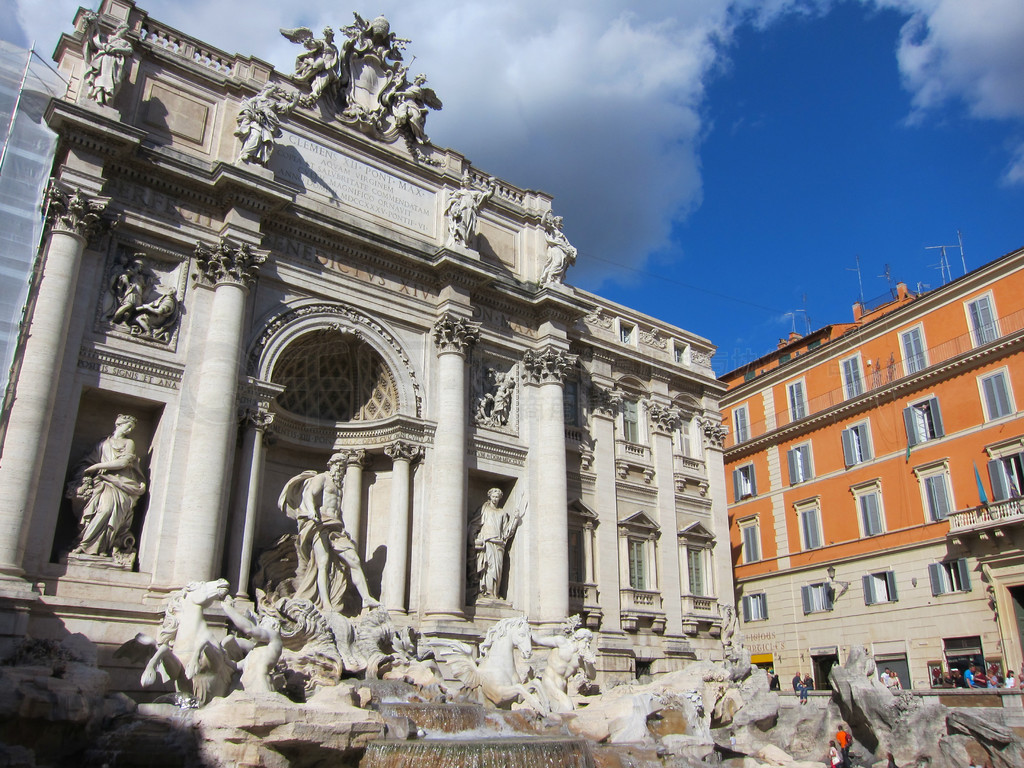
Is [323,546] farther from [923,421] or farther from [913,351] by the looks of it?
[913,351]

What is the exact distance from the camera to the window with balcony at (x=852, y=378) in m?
30.7

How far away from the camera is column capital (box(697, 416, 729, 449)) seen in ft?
92.7

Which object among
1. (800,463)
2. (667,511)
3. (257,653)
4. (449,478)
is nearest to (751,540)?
(800,463)

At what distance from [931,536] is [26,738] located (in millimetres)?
24728

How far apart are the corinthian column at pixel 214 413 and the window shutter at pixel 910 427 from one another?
20.9m

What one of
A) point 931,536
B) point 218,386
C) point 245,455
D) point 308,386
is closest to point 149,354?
point 218,386

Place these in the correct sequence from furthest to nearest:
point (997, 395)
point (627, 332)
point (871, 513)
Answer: point (871, 513) → point (627, 332) → point (997, 395)

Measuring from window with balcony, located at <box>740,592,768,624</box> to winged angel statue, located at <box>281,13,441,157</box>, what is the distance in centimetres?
2066

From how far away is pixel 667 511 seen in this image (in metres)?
25.9

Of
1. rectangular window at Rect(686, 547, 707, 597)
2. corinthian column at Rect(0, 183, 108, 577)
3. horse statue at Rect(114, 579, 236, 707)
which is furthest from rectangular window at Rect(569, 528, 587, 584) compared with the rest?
corinthian column at Rect(0, 183, 108, 577)

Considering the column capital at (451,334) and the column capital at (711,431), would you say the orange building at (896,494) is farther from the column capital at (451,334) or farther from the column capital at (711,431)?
the column capital at (451,334)

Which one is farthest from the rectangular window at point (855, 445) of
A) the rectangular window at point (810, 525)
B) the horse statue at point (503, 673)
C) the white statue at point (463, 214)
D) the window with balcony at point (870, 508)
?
the horse statue at point (503, 673)

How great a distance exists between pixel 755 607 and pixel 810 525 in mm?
3977

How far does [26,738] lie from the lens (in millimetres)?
10211
